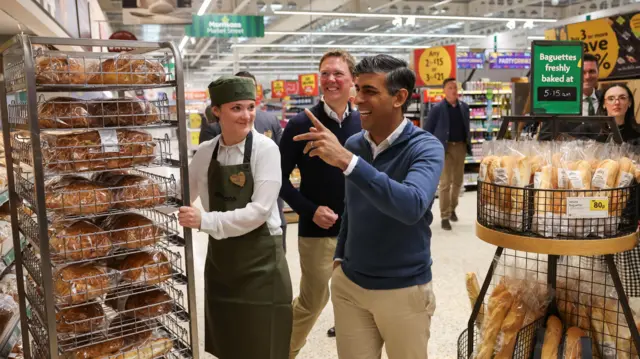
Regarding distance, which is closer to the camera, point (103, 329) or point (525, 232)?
point (525, 232)

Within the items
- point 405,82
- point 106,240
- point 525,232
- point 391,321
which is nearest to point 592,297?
point 525,232

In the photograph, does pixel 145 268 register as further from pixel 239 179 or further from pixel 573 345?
pixel 573 345

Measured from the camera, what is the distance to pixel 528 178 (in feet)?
6.65

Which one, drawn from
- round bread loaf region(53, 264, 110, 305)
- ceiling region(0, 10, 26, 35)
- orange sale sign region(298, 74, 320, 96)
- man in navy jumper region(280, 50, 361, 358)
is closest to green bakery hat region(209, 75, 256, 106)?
man in navy jumper region(280, 50, 361, 358)

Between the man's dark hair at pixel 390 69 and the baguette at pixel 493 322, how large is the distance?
0.95 metres

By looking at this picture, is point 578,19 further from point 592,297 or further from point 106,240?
point 106,240

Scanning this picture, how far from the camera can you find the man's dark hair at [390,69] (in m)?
1.98

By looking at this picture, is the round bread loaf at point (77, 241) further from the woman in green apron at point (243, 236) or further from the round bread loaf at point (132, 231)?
the woman in green apron at point (243, 236)

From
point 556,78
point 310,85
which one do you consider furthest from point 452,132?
point 310,85

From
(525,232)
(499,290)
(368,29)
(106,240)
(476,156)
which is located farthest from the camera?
(368,29)

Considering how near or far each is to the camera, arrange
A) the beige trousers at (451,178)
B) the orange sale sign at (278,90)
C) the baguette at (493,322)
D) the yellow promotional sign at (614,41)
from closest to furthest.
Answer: the baguette at (493,322) < the yellow promotional sign at (614,41) < the beige trousers at (451,178) < the orange sale sign at (278,90)

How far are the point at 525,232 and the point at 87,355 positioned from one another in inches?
66.5

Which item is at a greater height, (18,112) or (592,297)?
(18,112)

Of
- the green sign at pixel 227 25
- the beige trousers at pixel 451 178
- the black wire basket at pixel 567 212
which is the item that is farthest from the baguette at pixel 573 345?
the green sign at pixel 227 25
